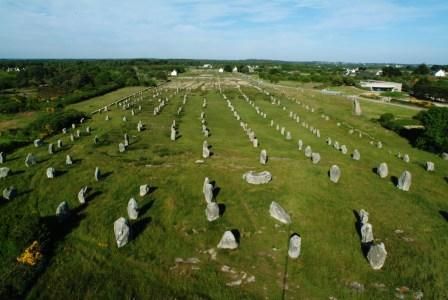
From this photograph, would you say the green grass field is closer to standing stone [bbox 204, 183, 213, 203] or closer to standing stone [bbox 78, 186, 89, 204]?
standing stone [bbox 204, 183, 213, 203]

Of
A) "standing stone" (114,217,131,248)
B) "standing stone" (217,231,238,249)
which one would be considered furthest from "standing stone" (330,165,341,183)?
"standing stone" (114,217,131,248)

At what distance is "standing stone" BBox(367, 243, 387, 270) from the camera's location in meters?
17.8

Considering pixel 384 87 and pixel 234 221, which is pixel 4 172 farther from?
pixel 384 87

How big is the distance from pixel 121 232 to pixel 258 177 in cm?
1147

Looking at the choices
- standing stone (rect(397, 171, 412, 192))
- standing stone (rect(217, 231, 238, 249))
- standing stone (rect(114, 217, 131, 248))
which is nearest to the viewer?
standing stone (rect(217, 231, 238, 249))

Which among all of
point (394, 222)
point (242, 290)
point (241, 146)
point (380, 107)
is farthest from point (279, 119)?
point (242, 290)

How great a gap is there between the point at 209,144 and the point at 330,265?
23.8 m

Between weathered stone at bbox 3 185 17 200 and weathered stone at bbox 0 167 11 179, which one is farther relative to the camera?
weathered stone at bbox 0 167 11 179

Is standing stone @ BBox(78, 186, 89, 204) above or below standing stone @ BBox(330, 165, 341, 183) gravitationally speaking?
below

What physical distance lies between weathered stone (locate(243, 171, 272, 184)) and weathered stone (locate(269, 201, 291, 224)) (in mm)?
4509

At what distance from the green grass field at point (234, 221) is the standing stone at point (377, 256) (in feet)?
1.15

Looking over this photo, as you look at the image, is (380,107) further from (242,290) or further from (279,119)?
(242,290)

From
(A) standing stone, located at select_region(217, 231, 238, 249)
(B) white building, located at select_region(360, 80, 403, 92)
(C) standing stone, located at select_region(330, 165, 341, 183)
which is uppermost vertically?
(C) standing stone, located at select_region(330, 165, 341, 183)

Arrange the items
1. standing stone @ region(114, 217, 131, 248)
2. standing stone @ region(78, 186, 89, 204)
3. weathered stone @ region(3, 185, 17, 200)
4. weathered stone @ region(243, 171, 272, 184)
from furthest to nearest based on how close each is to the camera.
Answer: weathered stone @ region(243, 171, 272, 184) < weathered stone @ region(3, 185, 17, 200) < standing stone @ region(78, 186, 89, 204) < standing stone @ region(114, 217, 131, 248)
